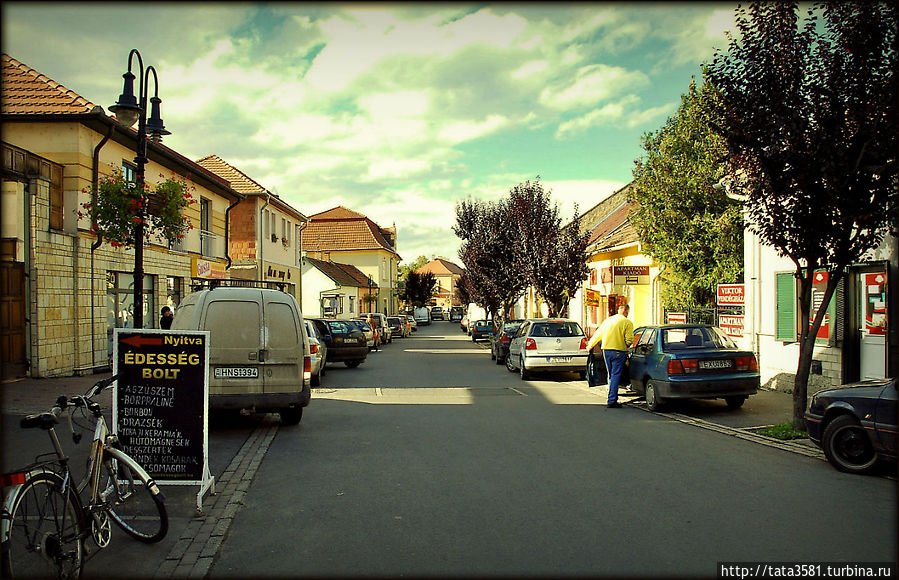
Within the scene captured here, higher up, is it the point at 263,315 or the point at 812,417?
the point at 263,315

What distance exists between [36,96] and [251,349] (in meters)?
12.0

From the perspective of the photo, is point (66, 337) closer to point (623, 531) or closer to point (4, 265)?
point (4, 265)

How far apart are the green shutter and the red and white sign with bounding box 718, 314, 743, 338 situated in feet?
6.40

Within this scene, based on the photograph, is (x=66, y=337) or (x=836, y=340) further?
(x=66, y=337)

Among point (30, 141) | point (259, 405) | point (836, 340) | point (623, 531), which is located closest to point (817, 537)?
point (623, 531)

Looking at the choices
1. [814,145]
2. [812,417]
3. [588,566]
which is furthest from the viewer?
[814,145]

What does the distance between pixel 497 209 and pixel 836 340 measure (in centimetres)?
3121

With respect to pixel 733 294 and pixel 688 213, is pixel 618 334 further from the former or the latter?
pixel 688 213

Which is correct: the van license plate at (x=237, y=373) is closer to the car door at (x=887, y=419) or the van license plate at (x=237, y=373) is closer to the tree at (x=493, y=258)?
the car door at (x=887, y=419)

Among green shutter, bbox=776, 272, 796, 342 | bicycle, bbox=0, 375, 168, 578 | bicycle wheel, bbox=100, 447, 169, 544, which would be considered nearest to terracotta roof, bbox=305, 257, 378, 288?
green shutter, bbox=776, 272, 796, 342

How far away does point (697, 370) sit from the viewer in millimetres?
11633

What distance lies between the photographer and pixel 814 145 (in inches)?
351

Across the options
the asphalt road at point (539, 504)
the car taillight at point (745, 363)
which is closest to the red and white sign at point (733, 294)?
the car taillight at point (745, 363)

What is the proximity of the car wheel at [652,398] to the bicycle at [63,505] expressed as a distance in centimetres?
886
